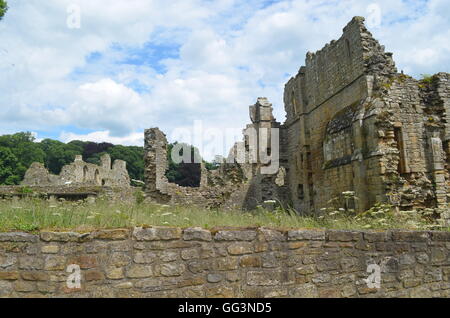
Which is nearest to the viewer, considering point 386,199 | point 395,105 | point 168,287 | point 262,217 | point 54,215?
point 168,287

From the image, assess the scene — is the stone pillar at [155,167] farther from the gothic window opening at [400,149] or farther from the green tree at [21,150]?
the green tree at [21,150]

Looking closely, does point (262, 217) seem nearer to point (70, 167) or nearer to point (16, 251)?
point (16, 251)

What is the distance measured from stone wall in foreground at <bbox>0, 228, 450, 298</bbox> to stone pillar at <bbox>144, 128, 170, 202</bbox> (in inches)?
557

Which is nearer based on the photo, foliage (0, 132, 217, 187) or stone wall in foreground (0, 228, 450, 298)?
stone wall in foreground (0, 228, 450, 298)

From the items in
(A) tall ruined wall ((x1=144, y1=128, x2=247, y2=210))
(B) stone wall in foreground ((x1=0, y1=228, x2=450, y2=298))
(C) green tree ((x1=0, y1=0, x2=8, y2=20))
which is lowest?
(B) stone wall in foreground ((x1=0, y1=228, x2=450, y2=298))

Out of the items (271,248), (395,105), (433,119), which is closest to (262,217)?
(271,248)

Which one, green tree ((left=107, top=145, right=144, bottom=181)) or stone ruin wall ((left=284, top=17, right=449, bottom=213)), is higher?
green tree ((left=107, top=145, right=144, bottom=181))

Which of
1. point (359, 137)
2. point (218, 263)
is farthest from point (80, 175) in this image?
point (218, 263)

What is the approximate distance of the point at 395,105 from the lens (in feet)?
43.2

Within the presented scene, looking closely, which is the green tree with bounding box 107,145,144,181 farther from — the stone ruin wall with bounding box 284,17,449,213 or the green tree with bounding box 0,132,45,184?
the stone ruin wall with bounding box 284,17,449,213

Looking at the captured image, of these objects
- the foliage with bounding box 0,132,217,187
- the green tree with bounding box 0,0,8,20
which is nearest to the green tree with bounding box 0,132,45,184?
the foliage with bounding box 0,132,217,187

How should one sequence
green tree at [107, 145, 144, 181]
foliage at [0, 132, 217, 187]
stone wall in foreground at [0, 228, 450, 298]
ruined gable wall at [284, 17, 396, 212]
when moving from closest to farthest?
stone wall in foreground at [0, 228, 450, 298], ruined gable wall at [284, 17, 396, 212], foliage at [0, 132, 217, 187], green tree at [107, 145, 144, 181]

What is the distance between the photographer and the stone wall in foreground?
12.5 ft

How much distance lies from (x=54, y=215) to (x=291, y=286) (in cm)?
300
